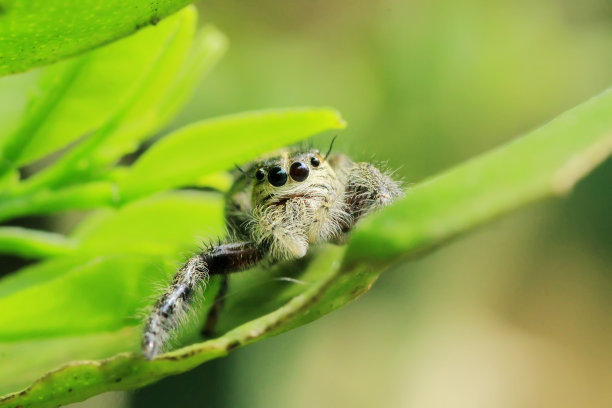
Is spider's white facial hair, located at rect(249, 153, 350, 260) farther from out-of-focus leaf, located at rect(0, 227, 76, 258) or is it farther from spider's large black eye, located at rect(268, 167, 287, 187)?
out-of-focus leaf, located at rect(0, 227, 76, 258)

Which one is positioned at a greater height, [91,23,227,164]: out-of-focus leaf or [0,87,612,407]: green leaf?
Result: [91,23,227,164]: out-of-focus leaf

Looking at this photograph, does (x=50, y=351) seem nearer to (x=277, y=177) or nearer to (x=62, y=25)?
(x=277, y=177)

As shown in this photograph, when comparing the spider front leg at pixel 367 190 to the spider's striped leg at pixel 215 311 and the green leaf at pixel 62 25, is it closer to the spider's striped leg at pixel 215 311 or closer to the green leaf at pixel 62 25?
the spider's striped leg at pixel 215 311

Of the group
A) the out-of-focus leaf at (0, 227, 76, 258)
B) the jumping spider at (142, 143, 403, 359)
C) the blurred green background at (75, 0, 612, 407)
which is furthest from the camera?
the blurred green background at (75, 0, 612, 407)

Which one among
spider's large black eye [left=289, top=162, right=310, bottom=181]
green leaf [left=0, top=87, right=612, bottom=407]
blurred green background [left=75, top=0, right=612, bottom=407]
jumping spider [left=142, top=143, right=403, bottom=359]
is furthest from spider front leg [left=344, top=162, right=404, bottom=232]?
blurred green background [left=75, top=0, right=612, bottom=407]

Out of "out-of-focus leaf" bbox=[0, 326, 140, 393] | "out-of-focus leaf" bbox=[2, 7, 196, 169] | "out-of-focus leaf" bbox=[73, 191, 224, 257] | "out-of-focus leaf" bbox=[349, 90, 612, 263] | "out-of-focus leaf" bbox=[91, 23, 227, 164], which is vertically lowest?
"out-of-focus leaf" bbox=[349, 90, 612, 263]

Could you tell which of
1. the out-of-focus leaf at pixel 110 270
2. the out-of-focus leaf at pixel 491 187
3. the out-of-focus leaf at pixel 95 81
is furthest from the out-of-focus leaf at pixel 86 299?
the out-of-focus leaf at pixel 491 187

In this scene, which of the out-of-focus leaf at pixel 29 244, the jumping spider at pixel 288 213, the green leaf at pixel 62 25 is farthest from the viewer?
the jumping spider at pixel 288 213

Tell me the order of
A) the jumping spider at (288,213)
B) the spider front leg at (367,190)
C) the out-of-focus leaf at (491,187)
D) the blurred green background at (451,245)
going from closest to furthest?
the out-of-focus leaf at (491,187) → the jumping spider at (288,213) → the spider front leg at (367,190) → the blurred green background at (451,245)
